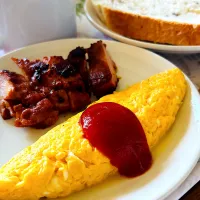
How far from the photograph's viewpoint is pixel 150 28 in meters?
2.02

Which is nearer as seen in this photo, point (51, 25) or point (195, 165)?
point (195, 165)

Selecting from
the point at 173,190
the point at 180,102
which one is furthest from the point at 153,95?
the point at 173,190

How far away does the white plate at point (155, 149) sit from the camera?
1.24m

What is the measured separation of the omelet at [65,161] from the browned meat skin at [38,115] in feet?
0.53

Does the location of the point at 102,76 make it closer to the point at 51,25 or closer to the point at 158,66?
the point at 158,66

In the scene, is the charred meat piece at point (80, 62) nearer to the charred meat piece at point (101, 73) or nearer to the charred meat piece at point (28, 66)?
the charred meat piece at point (101, 73)

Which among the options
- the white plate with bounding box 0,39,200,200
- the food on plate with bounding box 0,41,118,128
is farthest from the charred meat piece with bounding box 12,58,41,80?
the white plate with bounding box 0,39,200,200

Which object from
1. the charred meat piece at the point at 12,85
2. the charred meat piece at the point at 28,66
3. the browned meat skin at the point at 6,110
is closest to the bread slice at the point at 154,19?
the charred meat piece at the point at 28,66

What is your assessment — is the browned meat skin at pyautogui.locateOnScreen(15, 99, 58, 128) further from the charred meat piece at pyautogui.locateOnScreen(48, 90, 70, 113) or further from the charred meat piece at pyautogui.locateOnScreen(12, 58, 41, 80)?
the charred meat piece at pyautogui.locateOnScreen(12, 58, 41, 80)

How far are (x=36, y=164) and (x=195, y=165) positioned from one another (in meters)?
0.57

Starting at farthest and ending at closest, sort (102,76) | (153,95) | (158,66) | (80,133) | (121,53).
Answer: (121,53), (158,66), (102,76), (153,95), (80,133)

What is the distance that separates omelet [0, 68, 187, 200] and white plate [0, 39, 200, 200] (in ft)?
0.15

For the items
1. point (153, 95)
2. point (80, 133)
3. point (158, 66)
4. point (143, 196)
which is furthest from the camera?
point (158, 66)

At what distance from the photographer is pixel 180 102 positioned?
154cm
